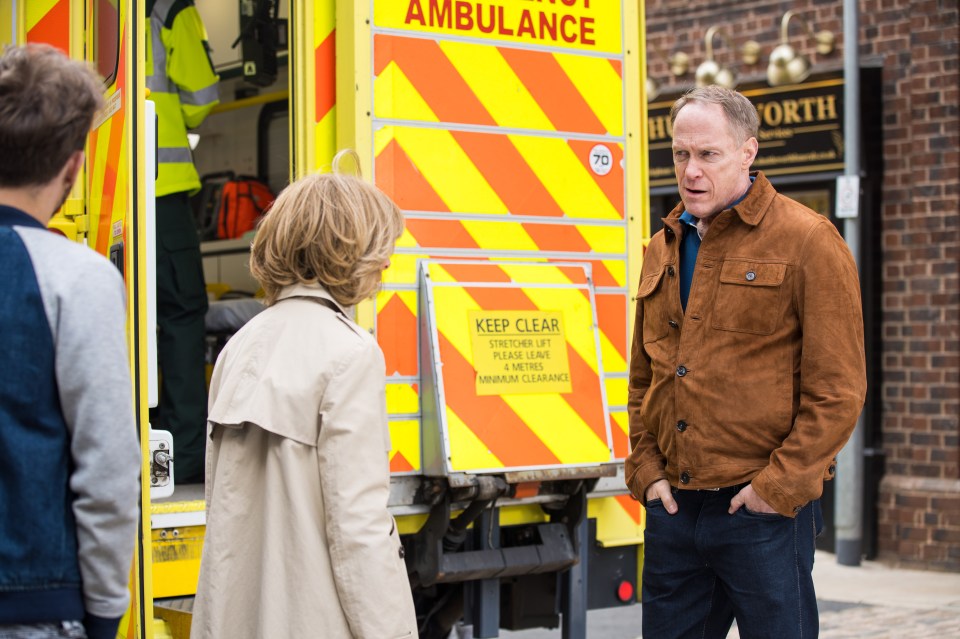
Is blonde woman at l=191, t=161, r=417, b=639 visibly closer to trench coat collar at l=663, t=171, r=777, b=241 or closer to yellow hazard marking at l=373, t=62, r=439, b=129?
trench coat collar at l=663, t=171, r=777, b=241

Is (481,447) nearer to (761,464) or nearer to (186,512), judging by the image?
(186,512)

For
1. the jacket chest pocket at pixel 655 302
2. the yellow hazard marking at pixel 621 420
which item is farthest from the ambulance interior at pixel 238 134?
the jacket chest pocket at pixel 655 302

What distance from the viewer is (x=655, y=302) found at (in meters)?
3.56

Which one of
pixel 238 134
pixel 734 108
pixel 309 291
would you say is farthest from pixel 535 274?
pixel 238 134

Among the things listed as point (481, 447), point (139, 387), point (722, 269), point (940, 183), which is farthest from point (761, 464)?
point (940, 183)

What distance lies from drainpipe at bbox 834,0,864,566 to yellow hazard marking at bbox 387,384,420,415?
17.3ft

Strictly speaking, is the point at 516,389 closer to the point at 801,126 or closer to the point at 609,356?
the point at 609,356

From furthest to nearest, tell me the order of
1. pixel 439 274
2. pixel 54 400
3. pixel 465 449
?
pixel 439 274 → pixel 465 449 → pixel 54 400

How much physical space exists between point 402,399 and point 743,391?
1.38 meters

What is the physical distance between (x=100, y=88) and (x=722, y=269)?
165 centimetres

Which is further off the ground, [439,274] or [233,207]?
[233,207]

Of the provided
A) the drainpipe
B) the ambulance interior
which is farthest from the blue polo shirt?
the drainpipe

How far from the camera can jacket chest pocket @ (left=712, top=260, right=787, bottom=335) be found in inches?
128

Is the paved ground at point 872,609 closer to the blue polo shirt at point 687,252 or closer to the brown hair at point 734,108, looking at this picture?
the blue polo shirt at point 687,252
